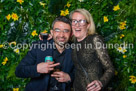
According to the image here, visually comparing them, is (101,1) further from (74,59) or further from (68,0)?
(74,59)

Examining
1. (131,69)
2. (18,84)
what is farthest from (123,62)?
(18,84)

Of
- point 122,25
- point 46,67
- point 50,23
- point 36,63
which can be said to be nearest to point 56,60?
point 36,63

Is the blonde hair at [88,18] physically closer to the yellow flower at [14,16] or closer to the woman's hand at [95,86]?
the woman's hand at [95,86]

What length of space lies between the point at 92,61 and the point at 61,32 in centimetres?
46

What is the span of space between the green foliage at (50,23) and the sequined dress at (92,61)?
36.8 inches

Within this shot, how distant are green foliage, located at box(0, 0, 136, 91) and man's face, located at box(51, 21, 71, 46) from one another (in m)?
0.78

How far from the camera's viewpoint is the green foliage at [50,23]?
2451 mm

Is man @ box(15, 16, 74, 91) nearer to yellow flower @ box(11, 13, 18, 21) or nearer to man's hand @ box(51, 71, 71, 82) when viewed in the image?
man's hand @ box(51, 71, 71, 82)

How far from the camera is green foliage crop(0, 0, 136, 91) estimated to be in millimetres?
2451

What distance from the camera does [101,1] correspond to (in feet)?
8.18

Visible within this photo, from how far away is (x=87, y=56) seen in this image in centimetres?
164

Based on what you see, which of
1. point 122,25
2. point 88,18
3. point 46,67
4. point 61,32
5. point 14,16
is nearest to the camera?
point 46,67

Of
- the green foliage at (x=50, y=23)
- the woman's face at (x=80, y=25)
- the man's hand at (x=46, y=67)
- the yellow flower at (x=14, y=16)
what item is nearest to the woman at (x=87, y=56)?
the woman's face at (x=80, y=25)

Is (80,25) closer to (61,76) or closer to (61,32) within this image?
(61,32)
